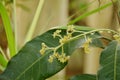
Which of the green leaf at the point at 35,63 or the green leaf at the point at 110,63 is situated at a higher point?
the green leaf at the point at 110,63

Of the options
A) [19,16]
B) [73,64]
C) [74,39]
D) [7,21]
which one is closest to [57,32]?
[74,39]

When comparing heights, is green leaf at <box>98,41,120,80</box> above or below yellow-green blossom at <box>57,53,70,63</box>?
above

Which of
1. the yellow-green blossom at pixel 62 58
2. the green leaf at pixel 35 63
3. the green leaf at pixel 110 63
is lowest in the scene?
the green leaf at pixel 35 63

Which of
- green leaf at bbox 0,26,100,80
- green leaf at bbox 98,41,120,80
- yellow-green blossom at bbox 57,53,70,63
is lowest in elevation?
green leaf at bbox 0,26,100,80

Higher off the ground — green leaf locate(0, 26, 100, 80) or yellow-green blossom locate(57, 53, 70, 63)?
yellow-green blossom locate(57, 53, 70, 63)
